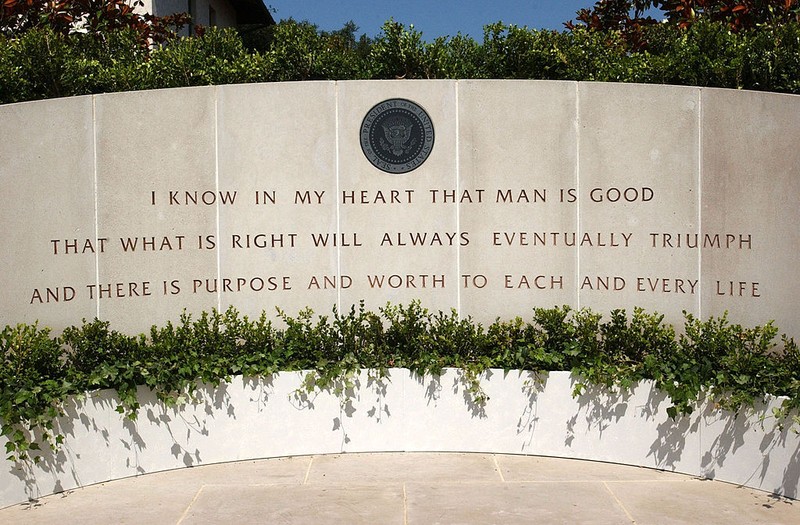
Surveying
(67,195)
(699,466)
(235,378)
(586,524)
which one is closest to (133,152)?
(67,195)

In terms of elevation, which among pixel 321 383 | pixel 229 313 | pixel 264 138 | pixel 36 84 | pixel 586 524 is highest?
pixel 36 84

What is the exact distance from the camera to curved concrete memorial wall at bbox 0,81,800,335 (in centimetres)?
738

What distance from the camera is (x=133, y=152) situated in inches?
295

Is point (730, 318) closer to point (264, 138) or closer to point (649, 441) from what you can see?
point (649, 441)

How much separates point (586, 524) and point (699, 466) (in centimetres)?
149

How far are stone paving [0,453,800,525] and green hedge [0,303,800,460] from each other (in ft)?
1.91

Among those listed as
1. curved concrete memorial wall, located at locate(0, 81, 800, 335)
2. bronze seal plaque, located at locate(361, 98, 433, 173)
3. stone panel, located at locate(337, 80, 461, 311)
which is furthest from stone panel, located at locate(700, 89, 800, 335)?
bronze seal plaque, located at locate(361, 98, 433, 173)

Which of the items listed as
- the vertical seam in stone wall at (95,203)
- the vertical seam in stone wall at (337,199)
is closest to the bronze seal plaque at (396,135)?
the vertical seam in stone wall at (337,199)

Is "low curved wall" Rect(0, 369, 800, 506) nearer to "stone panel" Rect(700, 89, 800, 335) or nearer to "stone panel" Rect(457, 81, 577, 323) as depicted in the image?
"stone panel" Rect(457, 81, 577, 323)

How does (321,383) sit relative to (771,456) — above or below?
above

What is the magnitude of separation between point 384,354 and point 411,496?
4.63 feet

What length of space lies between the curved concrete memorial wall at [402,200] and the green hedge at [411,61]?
93 centimetres

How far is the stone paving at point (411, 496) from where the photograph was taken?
5.88 meters

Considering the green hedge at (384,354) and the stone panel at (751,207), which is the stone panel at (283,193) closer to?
the green hedge at (384,354)
